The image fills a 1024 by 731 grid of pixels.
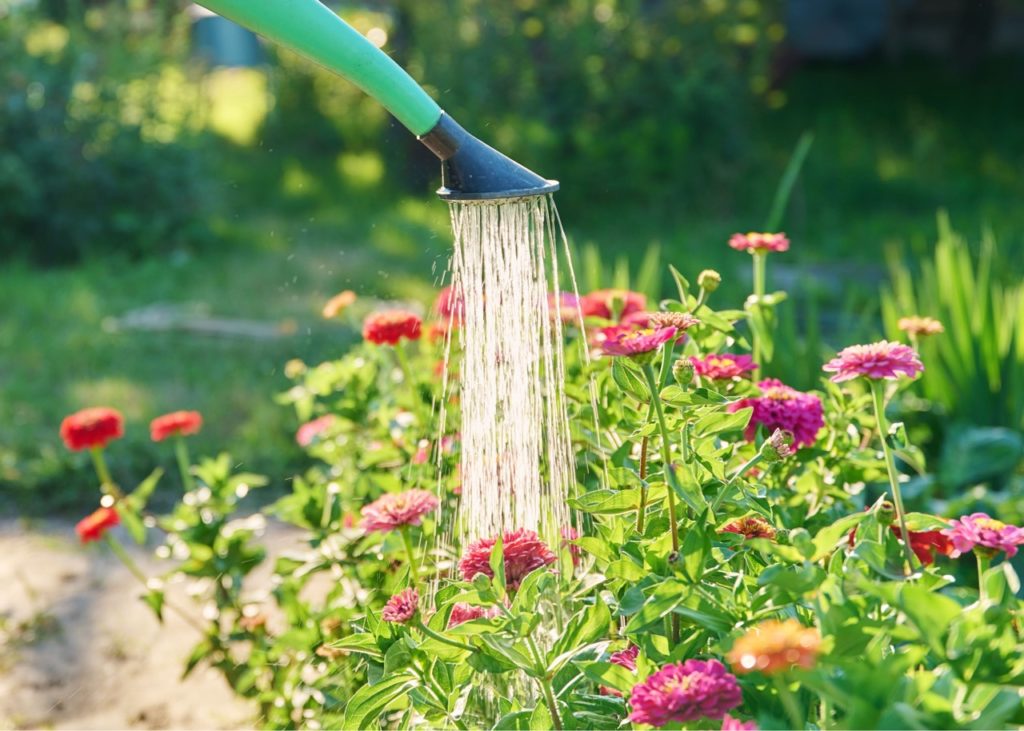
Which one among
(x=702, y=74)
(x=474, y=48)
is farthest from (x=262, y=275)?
(x=702, y=74)

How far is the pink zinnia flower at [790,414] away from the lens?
1.62 meters

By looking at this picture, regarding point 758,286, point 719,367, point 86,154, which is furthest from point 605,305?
point 86,154

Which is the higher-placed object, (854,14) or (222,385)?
(854,14)

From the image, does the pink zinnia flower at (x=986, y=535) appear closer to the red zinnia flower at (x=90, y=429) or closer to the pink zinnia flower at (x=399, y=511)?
the pink zinnia flower at (x=399, y=511)

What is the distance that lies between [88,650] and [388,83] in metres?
1.60

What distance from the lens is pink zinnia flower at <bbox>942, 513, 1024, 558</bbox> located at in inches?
48.9

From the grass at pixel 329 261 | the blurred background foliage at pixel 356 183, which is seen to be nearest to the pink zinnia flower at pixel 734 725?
the grass at pixel 329 261

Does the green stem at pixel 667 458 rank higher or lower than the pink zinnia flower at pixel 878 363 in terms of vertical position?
lower

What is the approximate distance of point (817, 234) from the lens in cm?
583

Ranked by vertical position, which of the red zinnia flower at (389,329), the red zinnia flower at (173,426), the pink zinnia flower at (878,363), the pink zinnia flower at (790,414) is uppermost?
the pink zinnia flower at (878,363)

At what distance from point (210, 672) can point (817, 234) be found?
4.11 metres

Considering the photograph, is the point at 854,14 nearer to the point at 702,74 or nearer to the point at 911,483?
the point at 702,74

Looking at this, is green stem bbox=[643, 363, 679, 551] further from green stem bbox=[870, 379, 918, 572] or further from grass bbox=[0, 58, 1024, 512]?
grass bbox=[0, 58, 1024, 512]

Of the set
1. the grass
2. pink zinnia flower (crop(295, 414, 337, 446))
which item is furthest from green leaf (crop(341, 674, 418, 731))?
→ the grass
